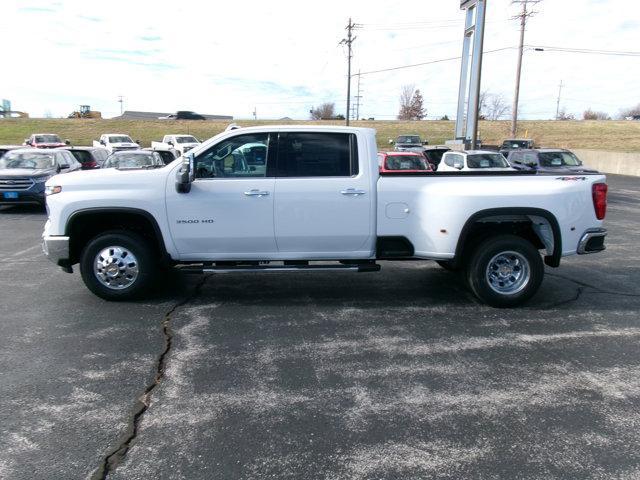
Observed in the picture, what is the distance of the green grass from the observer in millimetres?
58169

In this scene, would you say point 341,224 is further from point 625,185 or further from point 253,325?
point 625,185

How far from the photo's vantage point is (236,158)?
20.0 feet

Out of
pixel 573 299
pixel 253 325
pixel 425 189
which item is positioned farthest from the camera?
pixel 573 299

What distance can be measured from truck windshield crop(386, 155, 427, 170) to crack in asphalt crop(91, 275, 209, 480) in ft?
37.6

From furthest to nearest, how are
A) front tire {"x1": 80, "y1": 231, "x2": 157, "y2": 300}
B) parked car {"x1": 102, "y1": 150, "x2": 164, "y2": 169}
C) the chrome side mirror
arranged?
1. parked car {"x1": 102, "y1": 150, "x2": 164, "y2": 169}
2. front tire {"x1": 80, "y1": 231, "x2": 157, "y2": 300}
3. the chrome side mirror

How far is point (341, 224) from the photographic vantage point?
602cm

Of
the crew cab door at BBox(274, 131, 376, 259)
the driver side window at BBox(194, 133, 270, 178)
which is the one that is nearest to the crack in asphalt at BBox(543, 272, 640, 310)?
the crew cab door at BBox(274, 131, 376, 259)

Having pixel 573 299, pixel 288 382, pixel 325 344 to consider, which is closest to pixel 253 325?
pixel 325 344

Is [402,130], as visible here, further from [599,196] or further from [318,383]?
[318,383]

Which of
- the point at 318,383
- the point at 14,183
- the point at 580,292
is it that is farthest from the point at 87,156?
the point at 318,383

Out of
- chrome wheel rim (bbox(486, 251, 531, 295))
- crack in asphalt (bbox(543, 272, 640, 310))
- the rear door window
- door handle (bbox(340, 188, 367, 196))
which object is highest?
the rear door window

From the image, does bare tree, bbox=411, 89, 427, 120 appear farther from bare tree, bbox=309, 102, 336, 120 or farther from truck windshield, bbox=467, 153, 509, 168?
truck windshield, bbox=467, 153, 509, 168

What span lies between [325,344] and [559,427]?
85.6 inches

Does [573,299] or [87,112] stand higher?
[87,112]
